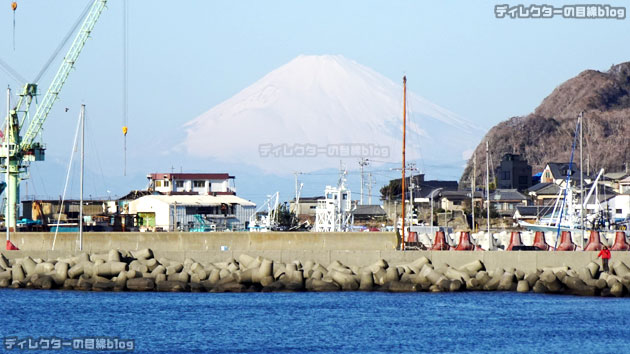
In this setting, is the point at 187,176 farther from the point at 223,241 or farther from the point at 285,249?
the point at 285,249

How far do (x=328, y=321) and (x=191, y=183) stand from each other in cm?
5119

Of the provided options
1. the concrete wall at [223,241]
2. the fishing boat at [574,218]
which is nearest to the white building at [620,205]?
the fishing boat at [574,218]

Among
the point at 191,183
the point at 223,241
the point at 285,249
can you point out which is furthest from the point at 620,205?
the point at 223,241

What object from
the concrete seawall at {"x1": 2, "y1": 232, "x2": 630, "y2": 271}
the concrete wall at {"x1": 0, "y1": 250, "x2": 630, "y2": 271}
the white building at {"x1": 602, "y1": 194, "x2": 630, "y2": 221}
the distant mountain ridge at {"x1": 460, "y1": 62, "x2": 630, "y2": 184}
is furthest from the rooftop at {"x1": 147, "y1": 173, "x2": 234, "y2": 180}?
the distant mountain ridge at {"x1": 460, "y1": 62, "x2": 630, "y2": 184}

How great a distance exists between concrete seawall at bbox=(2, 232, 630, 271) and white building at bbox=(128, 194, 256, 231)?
2439 cm

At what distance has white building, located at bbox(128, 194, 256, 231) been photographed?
76.9 meters

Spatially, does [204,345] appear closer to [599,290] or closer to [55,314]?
[55,314]

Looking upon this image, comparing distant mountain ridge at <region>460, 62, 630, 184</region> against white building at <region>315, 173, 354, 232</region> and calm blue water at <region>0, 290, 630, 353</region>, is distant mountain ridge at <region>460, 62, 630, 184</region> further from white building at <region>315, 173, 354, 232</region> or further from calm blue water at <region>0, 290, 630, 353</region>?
calm blue water at <region>0, 290, 630, 353</region>

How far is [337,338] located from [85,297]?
12.8m

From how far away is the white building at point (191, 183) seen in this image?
85.4 metres

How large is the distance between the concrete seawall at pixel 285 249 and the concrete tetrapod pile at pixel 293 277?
1.43 ft

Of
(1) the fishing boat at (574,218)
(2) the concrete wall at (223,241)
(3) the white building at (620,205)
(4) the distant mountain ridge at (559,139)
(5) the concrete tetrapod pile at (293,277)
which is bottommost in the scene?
(5) the concrete tetrapod pile at (293,277)

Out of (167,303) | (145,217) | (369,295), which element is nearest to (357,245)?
(369,295)

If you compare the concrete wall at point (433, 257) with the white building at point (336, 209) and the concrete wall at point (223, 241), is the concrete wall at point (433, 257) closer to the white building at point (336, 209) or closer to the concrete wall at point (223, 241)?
the concrete wall at point (223, 241)
